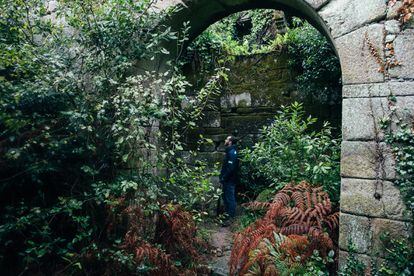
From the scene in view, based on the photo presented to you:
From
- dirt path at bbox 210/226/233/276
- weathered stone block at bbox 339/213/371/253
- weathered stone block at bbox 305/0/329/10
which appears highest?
weathered stone block at bbox 305/0/329/10

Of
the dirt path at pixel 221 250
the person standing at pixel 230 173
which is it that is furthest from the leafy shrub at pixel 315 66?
the dirt path at pixel 221 250

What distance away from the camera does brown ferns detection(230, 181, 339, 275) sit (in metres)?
2.73

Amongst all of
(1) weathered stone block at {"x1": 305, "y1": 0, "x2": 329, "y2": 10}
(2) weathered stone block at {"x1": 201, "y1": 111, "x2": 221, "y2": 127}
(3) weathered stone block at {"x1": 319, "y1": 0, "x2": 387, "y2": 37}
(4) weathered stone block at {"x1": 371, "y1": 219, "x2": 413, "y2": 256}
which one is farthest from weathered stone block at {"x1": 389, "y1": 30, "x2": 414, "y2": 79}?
(2) weathered stone block at {"x1": 201, "y1": 111, "x2": 221, "y2": 127}

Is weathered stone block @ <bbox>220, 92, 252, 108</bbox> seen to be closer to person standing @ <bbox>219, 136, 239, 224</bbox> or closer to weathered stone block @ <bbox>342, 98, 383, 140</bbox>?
person standing @ <bbox>219, 136, 239, 224</bbox>

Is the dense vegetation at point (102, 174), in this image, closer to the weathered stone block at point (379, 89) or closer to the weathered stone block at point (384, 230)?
the weathered stone block at point (384, 230)

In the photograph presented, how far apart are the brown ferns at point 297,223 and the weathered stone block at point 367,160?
1.72 ft

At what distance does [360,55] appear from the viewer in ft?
8.34

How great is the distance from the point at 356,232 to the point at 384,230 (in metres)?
0.20

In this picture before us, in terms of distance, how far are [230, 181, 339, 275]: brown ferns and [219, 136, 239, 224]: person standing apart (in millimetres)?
2366

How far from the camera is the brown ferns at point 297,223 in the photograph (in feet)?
8.95

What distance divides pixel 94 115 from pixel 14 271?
1638mm

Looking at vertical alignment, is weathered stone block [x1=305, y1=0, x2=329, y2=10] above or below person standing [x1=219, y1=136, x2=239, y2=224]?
above

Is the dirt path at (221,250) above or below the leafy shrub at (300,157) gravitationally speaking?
below

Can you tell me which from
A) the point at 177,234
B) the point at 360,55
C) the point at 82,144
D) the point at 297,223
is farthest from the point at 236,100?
the point at 82,144
